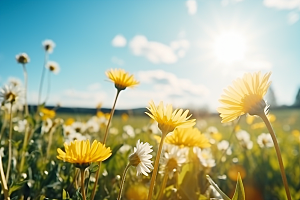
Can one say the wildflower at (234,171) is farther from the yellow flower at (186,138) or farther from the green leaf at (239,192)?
the green leaf at (239,192)

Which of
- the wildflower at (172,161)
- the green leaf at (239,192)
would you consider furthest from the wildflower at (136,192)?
the green leaf at (239,192)

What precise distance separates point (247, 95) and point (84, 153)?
16.7 inches

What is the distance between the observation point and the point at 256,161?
2262 millimetres

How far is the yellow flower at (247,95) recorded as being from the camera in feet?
2.42

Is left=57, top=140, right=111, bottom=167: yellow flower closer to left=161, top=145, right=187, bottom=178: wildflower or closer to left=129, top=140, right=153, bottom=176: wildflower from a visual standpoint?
left=129, top=140, right=153, bottom=176: wildflower

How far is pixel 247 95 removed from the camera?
76 centimetres

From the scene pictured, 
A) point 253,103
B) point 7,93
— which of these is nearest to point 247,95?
point 253,103

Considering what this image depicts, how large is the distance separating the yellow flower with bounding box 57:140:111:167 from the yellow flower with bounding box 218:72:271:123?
32 cm

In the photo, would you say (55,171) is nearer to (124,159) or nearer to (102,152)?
(124,159)

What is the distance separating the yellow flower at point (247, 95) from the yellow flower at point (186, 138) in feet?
0.96

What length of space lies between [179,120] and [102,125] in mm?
2065

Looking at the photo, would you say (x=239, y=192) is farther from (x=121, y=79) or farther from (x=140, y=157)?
(x=121, y=79)

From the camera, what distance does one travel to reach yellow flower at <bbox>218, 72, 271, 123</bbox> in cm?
74

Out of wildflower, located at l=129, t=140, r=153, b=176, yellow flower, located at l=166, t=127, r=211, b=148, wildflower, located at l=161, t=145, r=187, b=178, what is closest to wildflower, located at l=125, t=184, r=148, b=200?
wildflower, located at l=161, t=145, r=187, b=178
